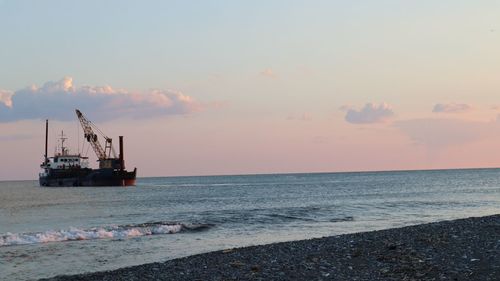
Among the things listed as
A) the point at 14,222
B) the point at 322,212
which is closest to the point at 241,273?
the point at 322,212

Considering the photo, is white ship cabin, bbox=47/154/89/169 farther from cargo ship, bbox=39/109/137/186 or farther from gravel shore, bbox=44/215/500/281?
gravel shore, bbox=44/215/500/281

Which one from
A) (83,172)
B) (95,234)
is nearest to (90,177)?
(83,172)

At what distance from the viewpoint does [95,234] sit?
1128 inches

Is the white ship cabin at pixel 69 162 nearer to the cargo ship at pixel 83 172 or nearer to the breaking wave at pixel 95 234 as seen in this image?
the cargo ship at pixel 83 172

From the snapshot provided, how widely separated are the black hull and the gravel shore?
326 feet

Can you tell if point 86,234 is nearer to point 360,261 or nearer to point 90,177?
point 360,261

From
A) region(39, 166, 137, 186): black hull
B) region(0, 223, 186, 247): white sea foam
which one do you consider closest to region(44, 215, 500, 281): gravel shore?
region(0, 223, 186, 247): white sea foam

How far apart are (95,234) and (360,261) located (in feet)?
58.4

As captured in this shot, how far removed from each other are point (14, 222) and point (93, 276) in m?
26.1

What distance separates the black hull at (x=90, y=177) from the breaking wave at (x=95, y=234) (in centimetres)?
8469

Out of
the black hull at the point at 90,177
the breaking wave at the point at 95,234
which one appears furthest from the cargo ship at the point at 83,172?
the breaking wave at the point at 95,234

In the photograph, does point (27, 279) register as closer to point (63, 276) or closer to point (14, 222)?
point (63, 276)

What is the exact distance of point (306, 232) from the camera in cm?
2780

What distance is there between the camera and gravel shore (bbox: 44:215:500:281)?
1265 cm
